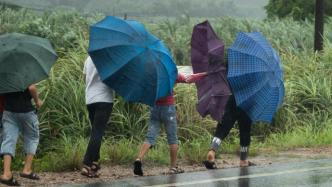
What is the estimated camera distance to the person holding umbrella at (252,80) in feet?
33.3

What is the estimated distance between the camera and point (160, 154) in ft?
35.8

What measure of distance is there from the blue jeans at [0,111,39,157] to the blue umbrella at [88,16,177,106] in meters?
0.98

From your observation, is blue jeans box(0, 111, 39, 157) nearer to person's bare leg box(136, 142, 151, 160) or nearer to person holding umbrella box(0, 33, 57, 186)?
person holding umbrella box(0, 33, 57, 186)

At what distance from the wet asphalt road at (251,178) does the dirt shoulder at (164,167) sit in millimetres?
344

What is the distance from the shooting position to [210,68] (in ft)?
34.3

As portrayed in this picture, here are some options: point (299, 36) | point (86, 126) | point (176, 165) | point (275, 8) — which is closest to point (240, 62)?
point (176, 165)

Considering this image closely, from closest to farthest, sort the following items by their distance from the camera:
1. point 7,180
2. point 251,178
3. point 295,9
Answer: point 7,180
point 251,178
point 295,9

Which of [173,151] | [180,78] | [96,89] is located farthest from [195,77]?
[96,89]

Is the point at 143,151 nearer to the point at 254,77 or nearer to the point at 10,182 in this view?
the point at 10,182

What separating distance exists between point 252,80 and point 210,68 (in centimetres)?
61

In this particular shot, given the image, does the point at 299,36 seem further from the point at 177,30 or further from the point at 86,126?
the point at 86,126

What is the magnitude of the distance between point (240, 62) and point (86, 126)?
2625mm

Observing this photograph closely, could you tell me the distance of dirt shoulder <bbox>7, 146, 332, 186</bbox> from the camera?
9.16 metres

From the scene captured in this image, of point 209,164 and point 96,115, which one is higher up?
point 96,115
